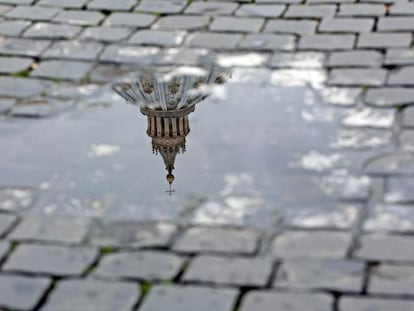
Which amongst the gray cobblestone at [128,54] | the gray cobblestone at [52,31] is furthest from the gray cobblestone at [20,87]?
the gray cobblestone at [52,31]

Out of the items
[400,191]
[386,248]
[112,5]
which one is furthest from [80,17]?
[386,248]

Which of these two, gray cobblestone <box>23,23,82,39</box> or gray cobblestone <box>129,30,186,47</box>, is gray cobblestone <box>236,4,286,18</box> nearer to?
gray cobblestone <box>129,30,186,47</box>

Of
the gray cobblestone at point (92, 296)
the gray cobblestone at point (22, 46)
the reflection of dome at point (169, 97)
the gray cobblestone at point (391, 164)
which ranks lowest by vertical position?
the gray cobblestone at point (22, 46)

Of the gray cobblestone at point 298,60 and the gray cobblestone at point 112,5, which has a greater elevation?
the gray cobblestone at point 298,60

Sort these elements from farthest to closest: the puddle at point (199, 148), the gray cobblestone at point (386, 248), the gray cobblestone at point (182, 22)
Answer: the gray cobblestone at point (182, 22) < the puddle at point (199, 148) < the gray cobblestone at point (386, 248)

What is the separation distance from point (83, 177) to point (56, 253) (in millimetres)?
885

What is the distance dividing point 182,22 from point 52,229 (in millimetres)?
3420

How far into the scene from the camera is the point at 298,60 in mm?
7551

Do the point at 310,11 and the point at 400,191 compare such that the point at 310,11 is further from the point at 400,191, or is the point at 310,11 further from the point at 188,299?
the point at 188,299

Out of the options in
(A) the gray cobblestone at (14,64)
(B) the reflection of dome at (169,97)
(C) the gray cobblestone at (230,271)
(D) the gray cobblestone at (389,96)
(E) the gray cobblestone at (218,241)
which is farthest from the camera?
(A) the gray cobblestone at (14,64)

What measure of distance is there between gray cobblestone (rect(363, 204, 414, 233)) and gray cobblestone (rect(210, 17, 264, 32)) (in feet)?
10.1

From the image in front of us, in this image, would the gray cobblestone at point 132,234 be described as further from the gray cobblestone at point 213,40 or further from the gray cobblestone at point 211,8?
the gray cobblestone at point 211,8

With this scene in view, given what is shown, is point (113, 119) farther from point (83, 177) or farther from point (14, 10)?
point (14, 10)

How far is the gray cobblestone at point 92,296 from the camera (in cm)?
467
